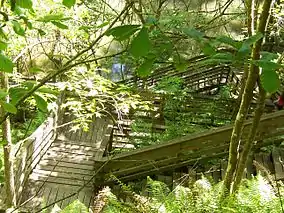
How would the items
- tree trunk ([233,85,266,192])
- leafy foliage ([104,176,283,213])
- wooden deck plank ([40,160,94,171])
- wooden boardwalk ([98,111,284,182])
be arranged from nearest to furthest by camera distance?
tree trunk ([233,85,266,192])
leafy foliage ([104,176,283,213])
wooden boardwalk ([98,111,284,182])
wooden deck plank ([40,160,94,171])

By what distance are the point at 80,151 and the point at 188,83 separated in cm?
563

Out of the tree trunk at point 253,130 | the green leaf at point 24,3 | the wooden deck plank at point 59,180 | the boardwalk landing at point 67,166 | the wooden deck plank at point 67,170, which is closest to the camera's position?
the green leaf at point 24,3

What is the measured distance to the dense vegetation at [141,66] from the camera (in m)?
0.98

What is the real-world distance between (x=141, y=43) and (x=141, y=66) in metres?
0.20

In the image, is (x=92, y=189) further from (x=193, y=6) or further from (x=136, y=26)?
(x=193, y=6)

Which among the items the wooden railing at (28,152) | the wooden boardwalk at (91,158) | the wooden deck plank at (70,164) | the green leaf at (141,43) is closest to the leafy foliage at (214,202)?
the wooden boardwalk at (91,158)

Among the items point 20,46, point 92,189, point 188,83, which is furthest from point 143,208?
point 188,83

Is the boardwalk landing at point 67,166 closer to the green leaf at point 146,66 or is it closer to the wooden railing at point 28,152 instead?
the wooden railing at point 28,152

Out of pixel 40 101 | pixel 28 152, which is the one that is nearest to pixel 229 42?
pixel 40 101

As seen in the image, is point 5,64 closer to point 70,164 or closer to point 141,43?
point 141,43

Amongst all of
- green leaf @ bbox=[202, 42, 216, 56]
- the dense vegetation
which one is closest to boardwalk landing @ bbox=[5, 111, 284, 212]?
the dense vegetation

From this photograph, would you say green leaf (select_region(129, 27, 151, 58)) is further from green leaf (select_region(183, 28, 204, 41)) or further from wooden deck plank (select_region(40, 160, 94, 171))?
wooden deck plank (select_region(40, 160, 94, 171))

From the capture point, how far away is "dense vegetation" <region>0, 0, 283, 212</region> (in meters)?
0.98

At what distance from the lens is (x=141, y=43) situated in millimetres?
900
